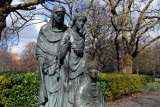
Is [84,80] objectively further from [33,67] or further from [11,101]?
[33,67]

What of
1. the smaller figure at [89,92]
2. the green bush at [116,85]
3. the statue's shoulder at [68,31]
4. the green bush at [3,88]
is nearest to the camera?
the smaller figure at [89,92]

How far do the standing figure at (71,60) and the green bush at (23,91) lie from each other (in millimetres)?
4867

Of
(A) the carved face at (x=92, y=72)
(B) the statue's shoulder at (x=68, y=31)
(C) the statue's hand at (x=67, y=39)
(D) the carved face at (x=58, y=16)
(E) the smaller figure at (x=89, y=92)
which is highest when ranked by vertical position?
(D) the carved face at (x=58, y=16)

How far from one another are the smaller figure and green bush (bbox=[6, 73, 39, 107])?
16.5 feet

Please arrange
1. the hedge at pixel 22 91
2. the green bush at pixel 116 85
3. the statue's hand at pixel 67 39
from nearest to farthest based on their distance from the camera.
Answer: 1. the statue's hand at pixel 67 39
2. the hedge at pixel 22 91
3. the green bush at pixel 116 85

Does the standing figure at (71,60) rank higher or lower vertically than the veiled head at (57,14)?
lower

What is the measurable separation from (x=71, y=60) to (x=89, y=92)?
27.1 inches

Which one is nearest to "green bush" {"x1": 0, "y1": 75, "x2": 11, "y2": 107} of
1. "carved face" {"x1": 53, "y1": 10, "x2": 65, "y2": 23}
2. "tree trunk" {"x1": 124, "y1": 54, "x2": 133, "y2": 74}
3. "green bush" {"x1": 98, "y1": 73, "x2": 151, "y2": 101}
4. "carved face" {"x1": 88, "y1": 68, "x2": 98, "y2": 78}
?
"carved face" {"x1": 53, "y1": 10, "x2": 65, "y2": 23}

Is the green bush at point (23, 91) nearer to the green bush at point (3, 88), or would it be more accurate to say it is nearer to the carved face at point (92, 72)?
the green bush at point (3, 88)

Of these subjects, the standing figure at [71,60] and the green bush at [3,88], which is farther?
the green bush at [3,88]

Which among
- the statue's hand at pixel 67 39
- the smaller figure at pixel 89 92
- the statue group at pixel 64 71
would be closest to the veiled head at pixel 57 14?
the statue group at pixel 64 71

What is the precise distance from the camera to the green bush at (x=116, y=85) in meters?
9.65

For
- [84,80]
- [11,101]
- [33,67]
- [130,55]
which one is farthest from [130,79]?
[33,67]

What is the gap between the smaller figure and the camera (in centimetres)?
246
